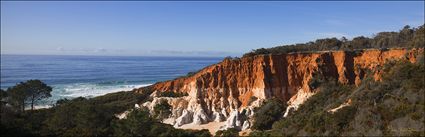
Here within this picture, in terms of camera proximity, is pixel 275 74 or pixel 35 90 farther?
pixel 275 74

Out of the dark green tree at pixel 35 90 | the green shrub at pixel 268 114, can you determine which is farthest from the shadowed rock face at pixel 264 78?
the dark green tree at pixel 35 90

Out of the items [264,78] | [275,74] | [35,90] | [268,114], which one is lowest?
[268,114]

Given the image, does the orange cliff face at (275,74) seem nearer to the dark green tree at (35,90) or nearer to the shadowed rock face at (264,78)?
the shadowed rock face at (264,78)

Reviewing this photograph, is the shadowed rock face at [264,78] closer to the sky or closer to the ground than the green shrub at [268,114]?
closer to the sky

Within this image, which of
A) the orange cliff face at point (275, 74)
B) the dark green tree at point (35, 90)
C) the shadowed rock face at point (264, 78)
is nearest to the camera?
the dark green tree at point (35, 90)

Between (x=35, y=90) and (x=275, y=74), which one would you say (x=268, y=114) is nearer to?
(x=275, y=74)

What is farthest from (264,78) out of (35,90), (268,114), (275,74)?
(35,90)

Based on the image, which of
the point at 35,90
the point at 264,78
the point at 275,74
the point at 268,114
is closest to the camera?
the point at 268,114

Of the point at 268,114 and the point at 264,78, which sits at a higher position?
the point at 264,78

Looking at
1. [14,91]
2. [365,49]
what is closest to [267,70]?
[365,49]
